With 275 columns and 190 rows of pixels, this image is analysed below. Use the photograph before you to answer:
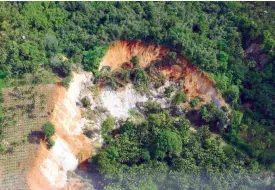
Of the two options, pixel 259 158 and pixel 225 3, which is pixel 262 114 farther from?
pixel 225 3

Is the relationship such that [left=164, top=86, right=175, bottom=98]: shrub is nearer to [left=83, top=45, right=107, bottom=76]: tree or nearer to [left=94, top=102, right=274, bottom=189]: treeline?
[left=94, top=102, right=274, bottom=189]: treeline

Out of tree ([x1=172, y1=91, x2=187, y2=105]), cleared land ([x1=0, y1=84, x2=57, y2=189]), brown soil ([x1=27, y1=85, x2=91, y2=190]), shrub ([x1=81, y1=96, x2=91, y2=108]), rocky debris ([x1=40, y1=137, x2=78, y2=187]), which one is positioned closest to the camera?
cleared land ([x1=0, y1=84, x2=57, y2=189])

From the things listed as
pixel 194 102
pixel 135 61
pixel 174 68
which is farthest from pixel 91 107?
pixel 194 102

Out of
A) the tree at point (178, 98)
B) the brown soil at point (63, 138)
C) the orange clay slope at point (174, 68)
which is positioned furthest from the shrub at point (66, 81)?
the tree at point (178, 98)

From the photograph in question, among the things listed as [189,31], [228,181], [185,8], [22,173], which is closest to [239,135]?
[228,181]

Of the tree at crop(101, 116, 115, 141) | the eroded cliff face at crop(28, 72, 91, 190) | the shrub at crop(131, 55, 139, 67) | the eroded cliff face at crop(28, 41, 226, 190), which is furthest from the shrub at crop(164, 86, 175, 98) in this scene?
the eroded cliff face at crop(28, 72, 91, 190)

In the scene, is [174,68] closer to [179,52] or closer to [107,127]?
[179,52]
